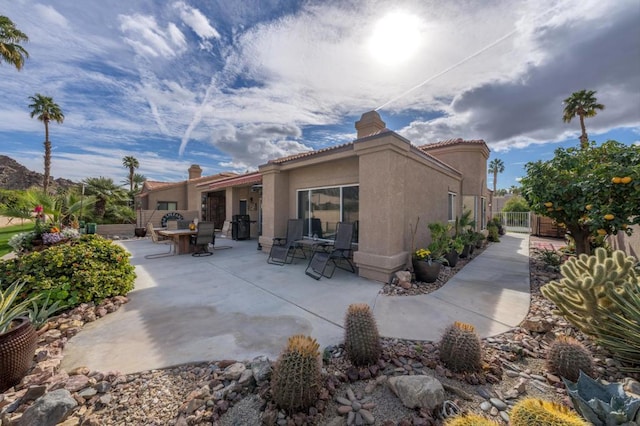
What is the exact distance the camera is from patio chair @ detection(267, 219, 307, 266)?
29.7ft

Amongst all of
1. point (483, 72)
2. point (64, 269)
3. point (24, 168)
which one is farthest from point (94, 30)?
point (24, 168)

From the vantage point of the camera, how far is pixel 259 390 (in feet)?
8.72

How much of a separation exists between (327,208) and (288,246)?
2.07 metres

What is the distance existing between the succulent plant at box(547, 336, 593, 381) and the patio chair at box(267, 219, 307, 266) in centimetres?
711

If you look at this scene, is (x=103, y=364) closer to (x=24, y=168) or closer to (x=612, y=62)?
(x=612, y=62)

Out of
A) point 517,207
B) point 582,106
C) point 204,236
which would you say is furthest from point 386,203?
point 582,106

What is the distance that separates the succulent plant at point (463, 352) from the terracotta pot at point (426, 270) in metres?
3.91

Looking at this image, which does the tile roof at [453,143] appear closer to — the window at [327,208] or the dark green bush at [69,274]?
the window at [327,208]

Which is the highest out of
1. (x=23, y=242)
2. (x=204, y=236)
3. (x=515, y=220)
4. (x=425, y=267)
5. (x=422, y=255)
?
(x=515, y=220)

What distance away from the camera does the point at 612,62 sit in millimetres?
7934

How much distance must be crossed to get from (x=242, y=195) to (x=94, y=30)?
10.2 meters

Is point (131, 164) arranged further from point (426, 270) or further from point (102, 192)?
point (426, 270)

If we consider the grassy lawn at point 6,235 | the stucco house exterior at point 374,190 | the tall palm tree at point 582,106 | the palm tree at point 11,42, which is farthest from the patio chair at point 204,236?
the tall palm tree at point 582,106

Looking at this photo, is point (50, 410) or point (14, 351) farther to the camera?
point (14, 351)
